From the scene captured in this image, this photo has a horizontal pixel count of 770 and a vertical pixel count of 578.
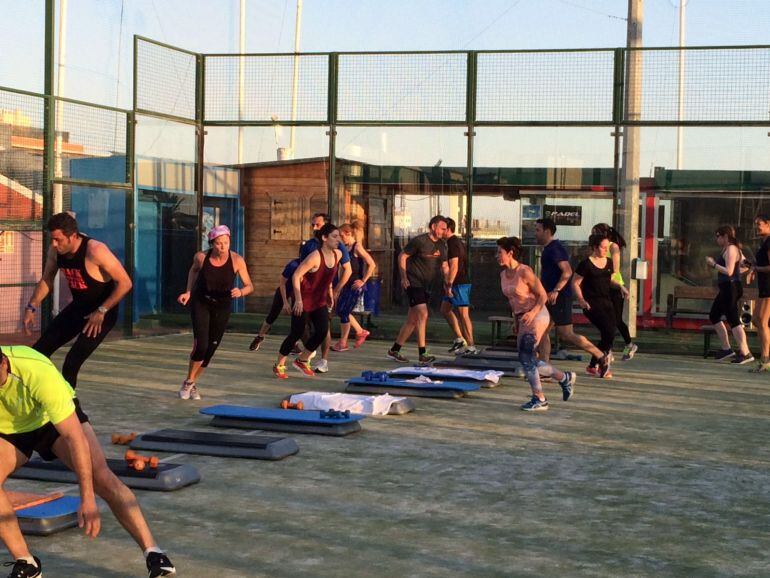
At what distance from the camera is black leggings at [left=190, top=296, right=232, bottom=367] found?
39.4 feet

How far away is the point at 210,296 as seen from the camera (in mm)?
12039

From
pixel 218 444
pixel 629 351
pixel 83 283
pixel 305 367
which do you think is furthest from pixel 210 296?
pixel 629 351

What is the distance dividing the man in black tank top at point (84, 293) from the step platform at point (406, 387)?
11.6 feet

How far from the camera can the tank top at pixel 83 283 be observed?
32.2 feet

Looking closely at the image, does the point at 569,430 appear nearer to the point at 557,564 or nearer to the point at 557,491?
the point at 557,491

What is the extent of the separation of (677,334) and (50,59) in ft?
34.0

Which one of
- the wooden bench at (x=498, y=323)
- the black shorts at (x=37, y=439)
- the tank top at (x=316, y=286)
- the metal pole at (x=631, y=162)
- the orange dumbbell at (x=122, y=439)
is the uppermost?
the metal pole at (x=631, y=162)

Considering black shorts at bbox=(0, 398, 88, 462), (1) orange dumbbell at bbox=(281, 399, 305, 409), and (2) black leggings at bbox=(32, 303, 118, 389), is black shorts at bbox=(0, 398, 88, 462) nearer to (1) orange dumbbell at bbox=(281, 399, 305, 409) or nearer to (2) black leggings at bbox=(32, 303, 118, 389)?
(2) black leggings at bbox=(32, 303, 118, 389)

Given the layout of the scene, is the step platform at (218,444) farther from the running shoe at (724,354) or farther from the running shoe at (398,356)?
the running shoe at (724,354)

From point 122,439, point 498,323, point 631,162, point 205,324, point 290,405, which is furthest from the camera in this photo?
point 498,323

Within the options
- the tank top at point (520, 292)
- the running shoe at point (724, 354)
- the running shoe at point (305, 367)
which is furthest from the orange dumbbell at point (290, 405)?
the running shoe at point (724, 354)

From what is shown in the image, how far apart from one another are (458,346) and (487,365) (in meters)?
2.40

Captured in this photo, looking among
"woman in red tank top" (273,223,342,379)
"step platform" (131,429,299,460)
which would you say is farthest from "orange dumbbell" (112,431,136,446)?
"woman in red tank top" (273,223,342,379)

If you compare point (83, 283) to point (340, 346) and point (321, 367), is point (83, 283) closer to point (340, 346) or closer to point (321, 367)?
point (321, 367)
